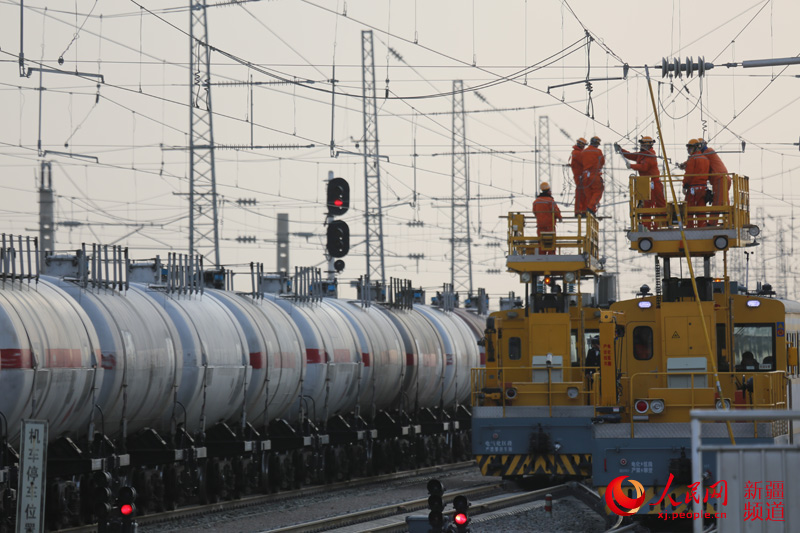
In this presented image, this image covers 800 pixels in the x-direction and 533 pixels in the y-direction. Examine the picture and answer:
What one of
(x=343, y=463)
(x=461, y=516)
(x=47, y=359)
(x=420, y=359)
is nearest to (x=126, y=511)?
(x=461, y=516)

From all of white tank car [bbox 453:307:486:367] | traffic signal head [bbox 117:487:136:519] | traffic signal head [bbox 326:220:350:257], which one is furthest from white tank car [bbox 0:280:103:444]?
white tank car [bbox 453:307:486:367]

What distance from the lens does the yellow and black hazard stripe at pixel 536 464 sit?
757 inches

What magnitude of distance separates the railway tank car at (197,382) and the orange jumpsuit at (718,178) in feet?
29.4

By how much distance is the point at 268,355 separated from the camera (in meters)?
23.9

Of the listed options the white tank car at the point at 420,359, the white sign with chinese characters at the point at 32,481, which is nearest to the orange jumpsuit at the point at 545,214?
the white tank car at the point at 420,359

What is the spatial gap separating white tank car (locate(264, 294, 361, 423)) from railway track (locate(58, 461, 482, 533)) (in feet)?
5.13

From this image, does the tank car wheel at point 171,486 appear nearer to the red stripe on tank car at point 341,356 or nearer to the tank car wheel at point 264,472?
the tank car wheel at point 264,472

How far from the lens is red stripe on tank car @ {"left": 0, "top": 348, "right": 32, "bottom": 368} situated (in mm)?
15547

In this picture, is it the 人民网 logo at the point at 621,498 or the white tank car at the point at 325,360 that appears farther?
the white tank car at the point at 325,360

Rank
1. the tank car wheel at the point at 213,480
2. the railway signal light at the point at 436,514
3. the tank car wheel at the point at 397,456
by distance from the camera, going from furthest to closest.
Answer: the tank car wheel at the point at 397,456
the tank car wheel at the point at 213,480
the railway signal light at the point at 436,514

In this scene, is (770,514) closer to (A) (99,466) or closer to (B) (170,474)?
(A) (99,466)

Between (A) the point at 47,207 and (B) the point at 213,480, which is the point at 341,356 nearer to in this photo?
(B) the point at 213,480

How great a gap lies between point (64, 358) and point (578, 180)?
30.5ft

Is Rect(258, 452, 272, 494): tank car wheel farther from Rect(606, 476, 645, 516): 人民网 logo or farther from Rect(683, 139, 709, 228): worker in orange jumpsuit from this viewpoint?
Rect(683, 139, 709, 228): worker in orange jumpsuit
